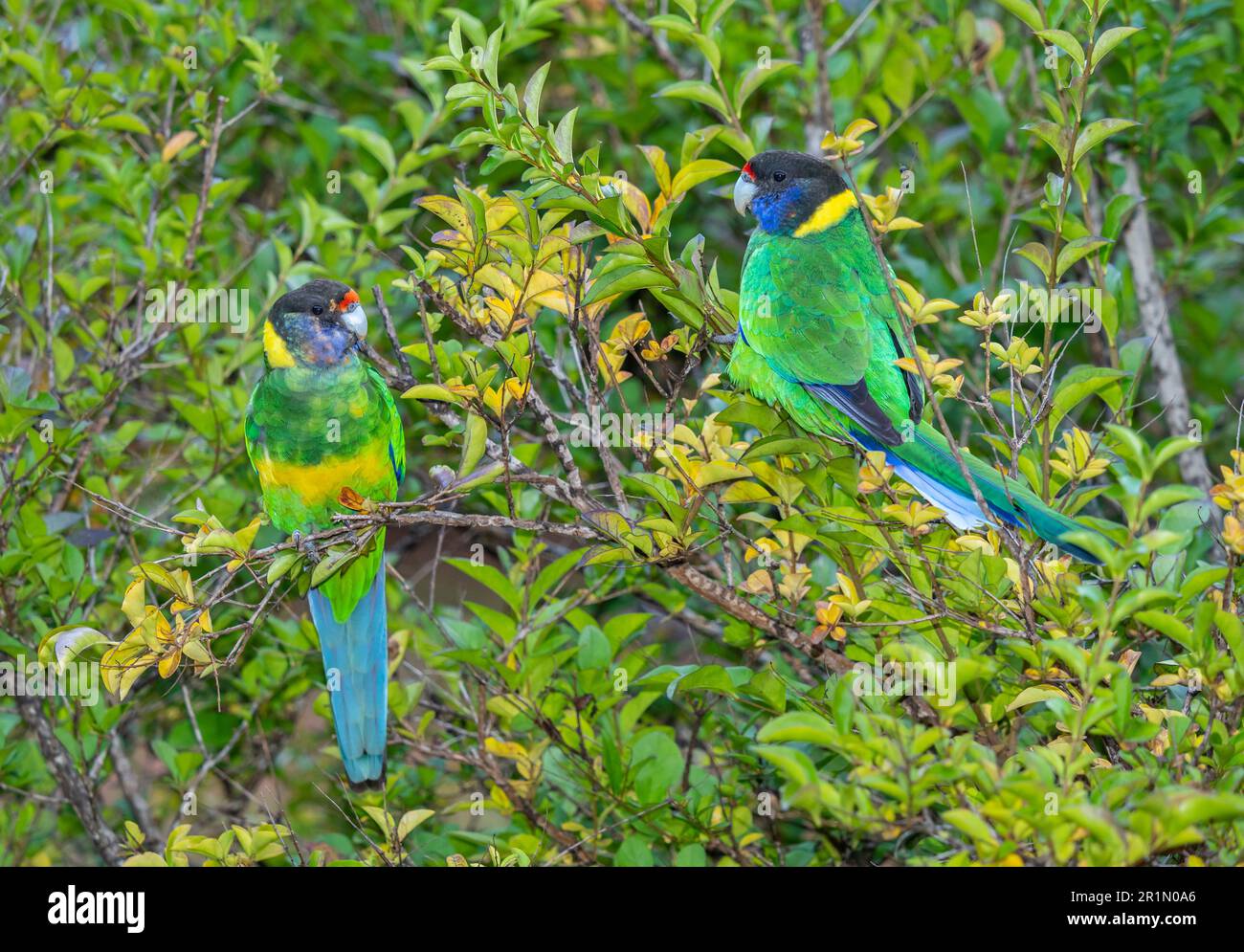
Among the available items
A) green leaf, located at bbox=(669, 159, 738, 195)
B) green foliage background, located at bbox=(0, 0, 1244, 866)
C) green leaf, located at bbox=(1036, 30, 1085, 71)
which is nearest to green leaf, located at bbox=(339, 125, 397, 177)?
green foliage background, located at bbox=(0, 0, 1244, 866)

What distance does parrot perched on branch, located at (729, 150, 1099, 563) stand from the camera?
260 centimetres

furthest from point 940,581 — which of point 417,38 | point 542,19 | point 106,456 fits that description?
point 417,38

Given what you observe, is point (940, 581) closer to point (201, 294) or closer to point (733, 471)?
point (733, 471)

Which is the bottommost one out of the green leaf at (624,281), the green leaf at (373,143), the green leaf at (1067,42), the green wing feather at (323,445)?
the green wing feather at (323,445)

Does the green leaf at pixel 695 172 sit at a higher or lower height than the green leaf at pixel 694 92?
lower

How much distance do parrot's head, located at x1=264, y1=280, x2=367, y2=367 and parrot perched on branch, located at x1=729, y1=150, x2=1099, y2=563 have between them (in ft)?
3.66

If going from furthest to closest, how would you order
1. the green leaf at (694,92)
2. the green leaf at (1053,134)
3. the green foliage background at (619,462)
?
the green leaf at (694,92) < the green leaf at (1053,134) < the green foliage background at (619,462)

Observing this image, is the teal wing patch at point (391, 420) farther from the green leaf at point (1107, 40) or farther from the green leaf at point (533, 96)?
the green leaf at point (1107, 40)

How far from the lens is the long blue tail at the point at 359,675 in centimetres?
288

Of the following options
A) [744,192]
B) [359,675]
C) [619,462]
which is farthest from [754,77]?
[359,675]

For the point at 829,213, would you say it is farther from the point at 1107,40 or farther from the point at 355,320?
the point at 355,320

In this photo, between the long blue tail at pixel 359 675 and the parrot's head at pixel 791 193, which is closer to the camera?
the long blue tail at pixel 359 675

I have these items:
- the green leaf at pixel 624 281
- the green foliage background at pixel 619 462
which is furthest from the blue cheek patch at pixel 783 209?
the green leaf at pixel 624 281

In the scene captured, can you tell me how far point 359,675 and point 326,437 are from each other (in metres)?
0.67
